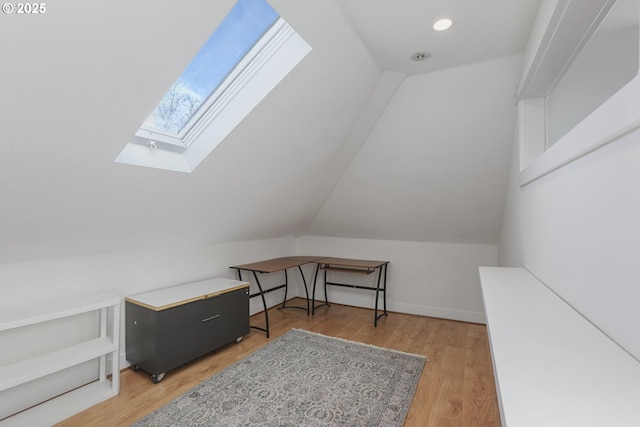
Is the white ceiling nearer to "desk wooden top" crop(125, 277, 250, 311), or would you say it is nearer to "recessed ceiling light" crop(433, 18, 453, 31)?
"recessed ceiling light" crop(433, 18, 453, 31)

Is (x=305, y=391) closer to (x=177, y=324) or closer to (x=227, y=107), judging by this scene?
(x=177, y=324)

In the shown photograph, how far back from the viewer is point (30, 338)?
2078mm

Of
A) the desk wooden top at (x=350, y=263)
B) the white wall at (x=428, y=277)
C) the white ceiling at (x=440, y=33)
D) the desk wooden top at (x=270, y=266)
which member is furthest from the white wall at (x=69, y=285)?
the white ceiling at (x=440, y=33)

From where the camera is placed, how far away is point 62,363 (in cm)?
197

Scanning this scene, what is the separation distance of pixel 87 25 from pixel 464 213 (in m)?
3.53

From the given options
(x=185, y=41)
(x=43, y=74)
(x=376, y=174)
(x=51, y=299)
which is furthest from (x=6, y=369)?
(x=376, y=174)

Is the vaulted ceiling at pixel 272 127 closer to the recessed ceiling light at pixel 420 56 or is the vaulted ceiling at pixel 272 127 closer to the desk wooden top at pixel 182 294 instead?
the recessed ceiling light at pixel 420 56

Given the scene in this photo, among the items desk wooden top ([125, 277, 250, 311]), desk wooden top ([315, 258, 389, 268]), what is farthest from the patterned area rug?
desk wooden top ([315, 258, 389, 268])

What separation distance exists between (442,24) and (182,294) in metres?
2.82

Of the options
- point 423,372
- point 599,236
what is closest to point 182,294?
point 423,372

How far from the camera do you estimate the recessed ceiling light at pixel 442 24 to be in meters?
1.77

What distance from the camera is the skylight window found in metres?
1.83

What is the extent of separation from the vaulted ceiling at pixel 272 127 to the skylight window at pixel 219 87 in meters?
0.09

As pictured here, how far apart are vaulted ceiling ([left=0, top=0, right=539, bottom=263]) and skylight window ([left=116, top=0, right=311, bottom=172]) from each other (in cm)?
9
